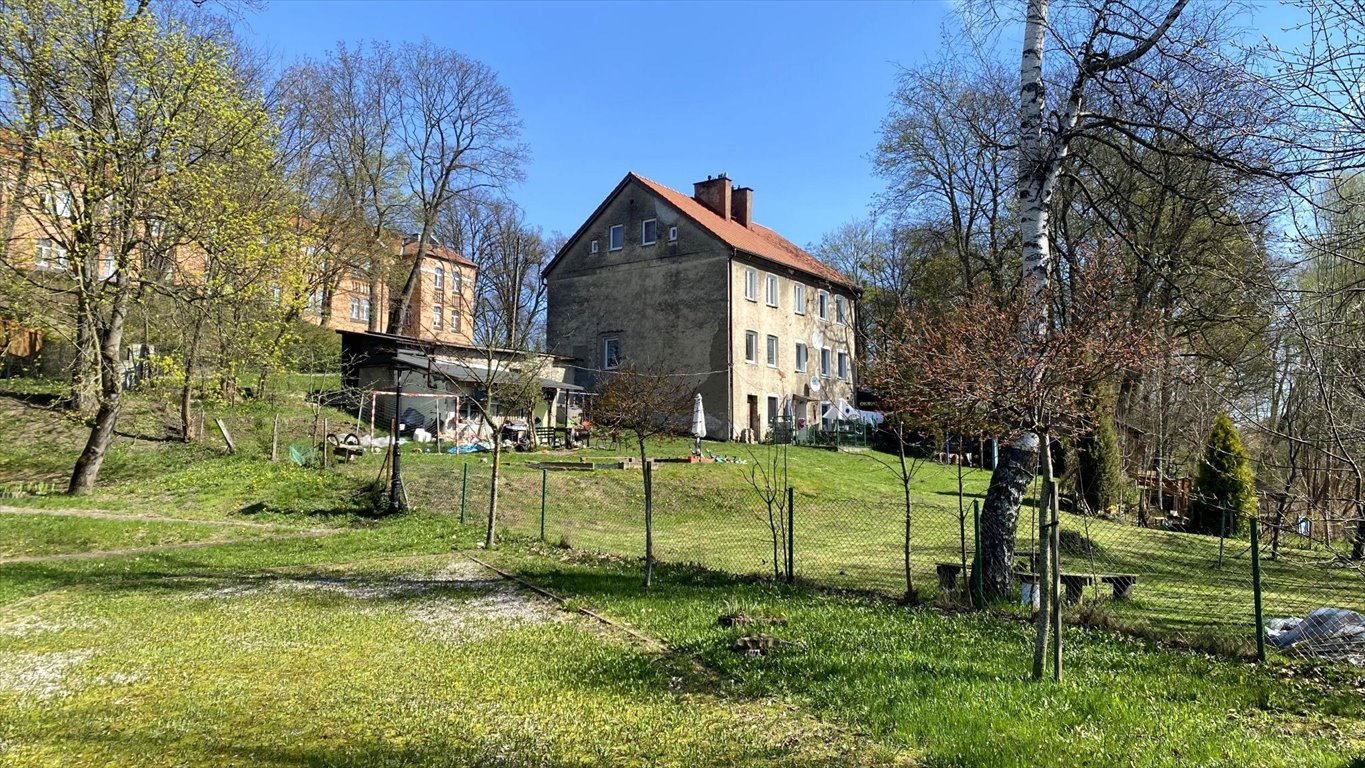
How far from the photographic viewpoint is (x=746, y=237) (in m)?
39.1

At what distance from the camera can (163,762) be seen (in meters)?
4.49

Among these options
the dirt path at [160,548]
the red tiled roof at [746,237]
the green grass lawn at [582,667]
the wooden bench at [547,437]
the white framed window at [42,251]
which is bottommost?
the dirt path at [160,548]

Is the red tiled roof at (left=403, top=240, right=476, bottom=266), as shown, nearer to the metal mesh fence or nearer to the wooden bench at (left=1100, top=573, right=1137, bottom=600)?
the metal mesh fence

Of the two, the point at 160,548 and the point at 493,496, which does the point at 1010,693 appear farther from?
the point at 160,548

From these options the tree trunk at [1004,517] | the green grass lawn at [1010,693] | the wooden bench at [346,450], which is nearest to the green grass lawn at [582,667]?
the green grass lawn at [1010,693]

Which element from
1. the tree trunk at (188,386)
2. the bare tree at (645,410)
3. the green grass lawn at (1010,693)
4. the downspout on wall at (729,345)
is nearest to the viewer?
the green grass lawn at (1010,693)

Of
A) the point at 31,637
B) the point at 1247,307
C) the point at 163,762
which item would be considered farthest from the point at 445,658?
the point at 1247,307

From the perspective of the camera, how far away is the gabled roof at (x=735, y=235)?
3650cm

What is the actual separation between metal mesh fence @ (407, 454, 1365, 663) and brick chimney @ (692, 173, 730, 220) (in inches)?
771

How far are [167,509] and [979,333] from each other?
55.8ft

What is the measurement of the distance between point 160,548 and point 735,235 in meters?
28.5

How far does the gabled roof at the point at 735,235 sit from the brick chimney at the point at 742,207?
0.45 m

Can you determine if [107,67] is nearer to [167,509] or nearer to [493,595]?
[167,509]

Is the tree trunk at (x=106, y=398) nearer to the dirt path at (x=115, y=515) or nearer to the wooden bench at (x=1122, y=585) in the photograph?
the dirt path at (x=115, y=515)
